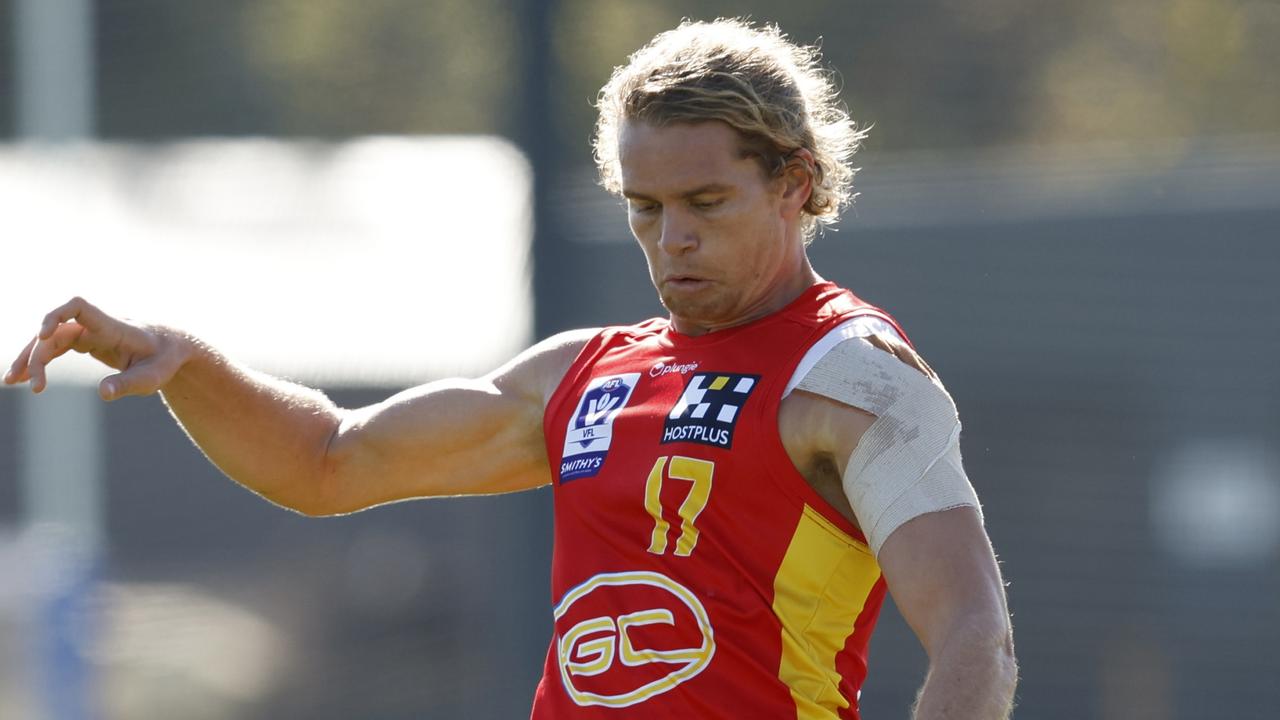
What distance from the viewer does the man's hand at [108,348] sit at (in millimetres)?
2529

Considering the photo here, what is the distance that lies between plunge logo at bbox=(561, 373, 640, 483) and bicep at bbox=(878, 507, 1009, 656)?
569 millimetres

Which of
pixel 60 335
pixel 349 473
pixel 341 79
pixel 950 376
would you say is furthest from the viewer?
pixel 341 79

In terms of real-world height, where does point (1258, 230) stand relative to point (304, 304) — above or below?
above

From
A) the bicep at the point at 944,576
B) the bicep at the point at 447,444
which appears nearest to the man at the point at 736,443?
the bicep at the point at 944,576

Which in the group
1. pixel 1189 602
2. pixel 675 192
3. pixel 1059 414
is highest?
pixel 675 192

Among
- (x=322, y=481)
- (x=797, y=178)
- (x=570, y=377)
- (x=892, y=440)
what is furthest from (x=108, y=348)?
(x=892, y=440)

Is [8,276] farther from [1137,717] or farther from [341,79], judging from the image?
[1137,717]

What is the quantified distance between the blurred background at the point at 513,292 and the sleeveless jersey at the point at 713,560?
3.53 meters

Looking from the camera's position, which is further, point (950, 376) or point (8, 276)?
point (8, 276)

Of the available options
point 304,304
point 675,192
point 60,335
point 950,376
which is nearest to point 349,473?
point 60,335

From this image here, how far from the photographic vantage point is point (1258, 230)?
227 inches

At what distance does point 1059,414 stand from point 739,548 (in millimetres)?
3934

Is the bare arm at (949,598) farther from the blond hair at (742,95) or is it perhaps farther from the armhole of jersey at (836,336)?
the blond hair at (742,95)

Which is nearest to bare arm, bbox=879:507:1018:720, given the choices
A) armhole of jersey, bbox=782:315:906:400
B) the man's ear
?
armhole of jersey, bbox=782:315:906:400
